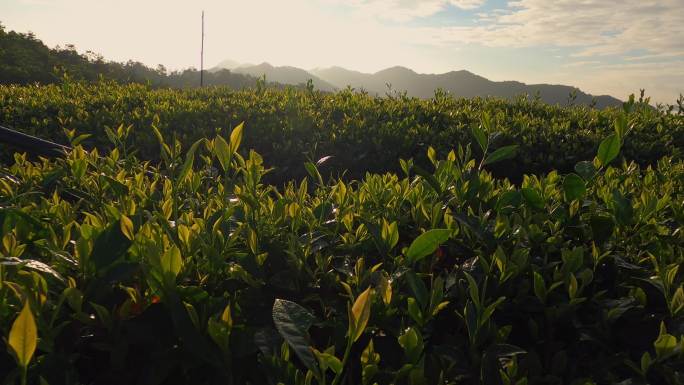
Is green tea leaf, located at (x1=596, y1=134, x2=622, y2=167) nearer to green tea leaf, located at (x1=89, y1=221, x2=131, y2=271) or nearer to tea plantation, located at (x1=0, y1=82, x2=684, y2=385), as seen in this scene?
tea plantation, located at (x1=0, y1=82, x2=684, y2=385)

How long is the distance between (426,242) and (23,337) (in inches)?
40.9

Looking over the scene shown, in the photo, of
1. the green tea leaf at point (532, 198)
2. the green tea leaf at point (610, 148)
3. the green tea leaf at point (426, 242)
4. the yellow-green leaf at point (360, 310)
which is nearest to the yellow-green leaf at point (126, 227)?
the yellow-green leaf at point (360, 310)

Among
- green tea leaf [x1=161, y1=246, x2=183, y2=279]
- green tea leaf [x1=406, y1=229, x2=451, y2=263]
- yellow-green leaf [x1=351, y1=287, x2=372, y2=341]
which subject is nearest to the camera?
yellow-green leaf [x1=351, y1=287, x2=372, y2=341]

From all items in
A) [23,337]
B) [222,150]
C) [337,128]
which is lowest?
[23,337]

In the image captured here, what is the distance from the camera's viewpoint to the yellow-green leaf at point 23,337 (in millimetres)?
860

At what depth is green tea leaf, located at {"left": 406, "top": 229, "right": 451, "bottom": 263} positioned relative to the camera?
58.1 inches

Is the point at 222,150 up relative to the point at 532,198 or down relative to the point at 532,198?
up

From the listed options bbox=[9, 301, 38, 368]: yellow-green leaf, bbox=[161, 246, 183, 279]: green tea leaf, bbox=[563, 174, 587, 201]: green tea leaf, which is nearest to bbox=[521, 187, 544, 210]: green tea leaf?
bbox=[563, 174, 587, 201]: green tea leaf

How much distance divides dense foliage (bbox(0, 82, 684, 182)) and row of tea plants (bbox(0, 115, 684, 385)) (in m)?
2.71

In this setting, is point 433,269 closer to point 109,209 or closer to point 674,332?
point 674,332

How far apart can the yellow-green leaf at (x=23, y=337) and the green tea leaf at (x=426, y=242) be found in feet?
3.28

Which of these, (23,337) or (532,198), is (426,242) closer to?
(532,198)

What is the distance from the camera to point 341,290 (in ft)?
5.33

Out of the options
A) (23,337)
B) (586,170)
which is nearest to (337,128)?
(586,170)
